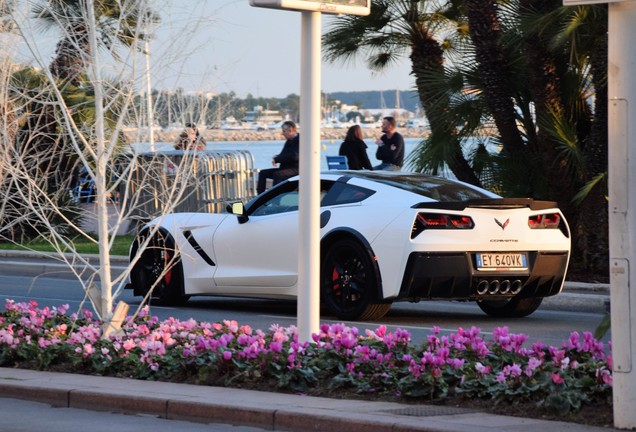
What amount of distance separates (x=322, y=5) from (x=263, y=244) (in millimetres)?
5169

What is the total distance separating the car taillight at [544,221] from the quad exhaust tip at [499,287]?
55cm

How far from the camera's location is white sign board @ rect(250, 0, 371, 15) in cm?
810

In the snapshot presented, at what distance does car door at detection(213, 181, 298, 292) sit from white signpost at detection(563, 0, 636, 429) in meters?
6.63

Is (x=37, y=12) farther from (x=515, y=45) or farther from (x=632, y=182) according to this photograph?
(x=515, y=45)

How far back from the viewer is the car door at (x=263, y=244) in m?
13.0

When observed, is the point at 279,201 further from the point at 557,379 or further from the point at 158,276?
the point at 557,379

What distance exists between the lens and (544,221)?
1237 centimetres

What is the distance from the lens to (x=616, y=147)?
6.40 metres

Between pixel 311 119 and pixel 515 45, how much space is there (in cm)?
1032

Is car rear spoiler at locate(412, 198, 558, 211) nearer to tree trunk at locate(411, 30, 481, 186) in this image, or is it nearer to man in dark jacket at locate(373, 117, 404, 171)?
tree trunk at locate(411, 30, 481, 186)

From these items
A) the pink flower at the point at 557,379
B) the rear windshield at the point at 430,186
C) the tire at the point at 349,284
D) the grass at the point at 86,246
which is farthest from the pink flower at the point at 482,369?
the grass at the point at 86,246

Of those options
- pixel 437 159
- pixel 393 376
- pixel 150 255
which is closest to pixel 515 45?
pixel 437 159

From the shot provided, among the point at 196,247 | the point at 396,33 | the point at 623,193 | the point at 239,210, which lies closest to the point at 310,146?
the point at 623,193

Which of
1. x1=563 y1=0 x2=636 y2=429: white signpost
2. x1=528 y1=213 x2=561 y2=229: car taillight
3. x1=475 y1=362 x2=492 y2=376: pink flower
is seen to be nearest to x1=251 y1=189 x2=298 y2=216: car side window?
x1=528 y1=213 x2=561 y2=229: car taillight
